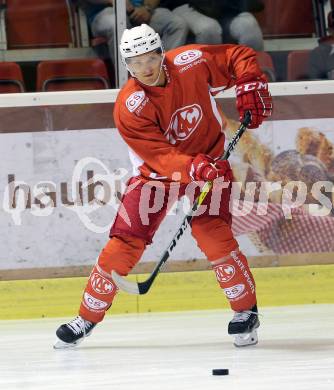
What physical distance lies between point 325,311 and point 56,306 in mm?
1147

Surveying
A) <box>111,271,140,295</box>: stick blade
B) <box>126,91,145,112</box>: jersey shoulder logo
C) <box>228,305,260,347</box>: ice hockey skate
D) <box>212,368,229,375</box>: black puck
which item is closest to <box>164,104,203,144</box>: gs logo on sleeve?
<box>126,91,145,112</box>: jersey shoulder logo

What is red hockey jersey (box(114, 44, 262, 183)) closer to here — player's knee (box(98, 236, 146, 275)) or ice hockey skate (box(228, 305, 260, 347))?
player's knee (box(98, 236, 146, 275))

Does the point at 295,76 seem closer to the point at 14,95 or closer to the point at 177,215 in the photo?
the point at 177,215

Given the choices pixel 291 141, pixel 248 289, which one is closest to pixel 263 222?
pixel 291 141

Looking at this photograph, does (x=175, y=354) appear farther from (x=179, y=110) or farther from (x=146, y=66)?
(x=146, y=66)

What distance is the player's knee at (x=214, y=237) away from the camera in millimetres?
4594

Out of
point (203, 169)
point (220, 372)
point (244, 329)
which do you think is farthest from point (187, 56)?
point (220, 372)

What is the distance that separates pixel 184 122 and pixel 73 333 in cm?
86

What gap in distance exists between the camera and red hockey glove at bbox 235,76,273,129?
180 inches

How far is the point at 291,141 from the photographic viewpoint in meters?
5.75

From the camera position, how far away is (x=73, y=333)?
4703mm

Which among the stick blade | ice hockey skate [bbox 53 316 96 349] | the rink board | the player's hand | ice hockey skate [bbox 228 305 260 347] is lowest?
the rink board

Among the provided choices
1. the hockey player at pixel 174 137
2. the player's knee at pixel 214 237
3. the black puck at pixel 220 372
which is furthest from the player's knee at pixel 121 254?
the black puck at pixel 220 372

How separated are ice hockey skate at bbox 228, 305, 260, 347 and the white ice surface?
43mm
